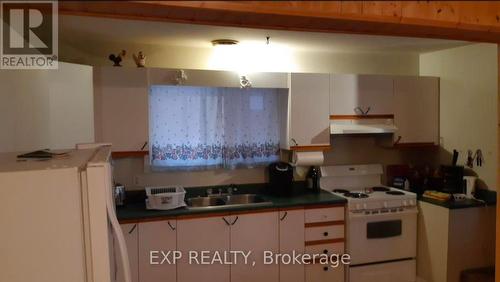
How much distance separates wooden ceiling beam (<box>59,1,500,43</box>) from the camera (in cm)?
128

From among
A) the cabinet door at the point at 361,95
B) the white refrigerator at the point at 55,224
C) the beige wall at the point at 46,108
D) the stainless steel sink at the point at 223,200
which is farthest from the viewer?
the cabinet door at the point at 361,95

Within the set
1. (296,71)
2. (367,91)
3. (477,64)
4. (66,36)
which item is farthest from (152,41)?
(477,64)

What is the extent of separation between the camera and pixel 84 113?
2928 millimetres

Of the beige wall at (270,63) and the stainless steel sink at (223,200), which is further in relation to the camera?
the stainless steel sink at (223,200)

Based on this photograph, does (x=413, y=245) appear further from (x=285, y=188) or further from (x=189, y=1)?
(x=189, y=1)

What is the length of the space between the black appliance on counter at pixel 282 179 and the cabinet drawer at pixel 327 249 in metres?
0.54

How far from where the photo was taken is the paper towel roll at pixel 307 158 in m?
3.52

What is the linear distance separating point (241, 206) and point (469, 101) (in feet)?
7.67

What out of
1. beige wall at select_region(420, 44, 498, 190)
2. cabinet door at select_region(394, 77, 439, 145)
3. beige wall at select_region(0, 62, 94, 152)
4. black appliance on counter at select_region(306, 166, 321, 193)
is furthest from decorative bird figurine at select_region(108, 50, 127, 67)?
beige wall at select_region(420, 44, 498, 190)

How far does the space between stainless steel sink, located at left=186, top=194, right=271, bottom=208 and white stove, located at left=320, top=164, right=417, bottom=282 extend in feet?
2.64

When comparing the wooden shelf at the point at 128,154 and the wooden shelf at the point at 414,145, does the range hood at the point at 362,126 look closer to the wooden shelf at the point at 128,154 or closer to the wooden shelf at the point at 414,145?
the wooden shelf at the point at 414,145

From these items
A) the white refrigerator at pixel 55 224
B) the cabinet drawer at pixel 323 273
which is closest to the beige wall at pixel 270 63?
the cabinet drawer at pixel 323 273

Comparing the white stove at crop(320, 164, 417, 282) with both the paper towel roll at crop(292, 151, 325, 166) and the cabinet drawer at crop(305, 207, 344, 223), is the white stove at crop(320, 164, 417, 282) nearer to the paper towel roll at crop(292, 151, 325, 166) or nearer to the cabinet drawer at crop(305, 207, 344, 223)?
the cabinet drawer at crop(305, 207, 344, 223)

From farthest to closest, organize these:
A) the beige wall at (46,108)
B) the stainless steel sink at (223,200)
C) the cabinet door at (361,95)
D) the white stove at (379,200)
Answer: the cabinet door at (361,95), the stainless steel sink at (223,200), the white stove at (379,200), the beige wall at (46,108)
